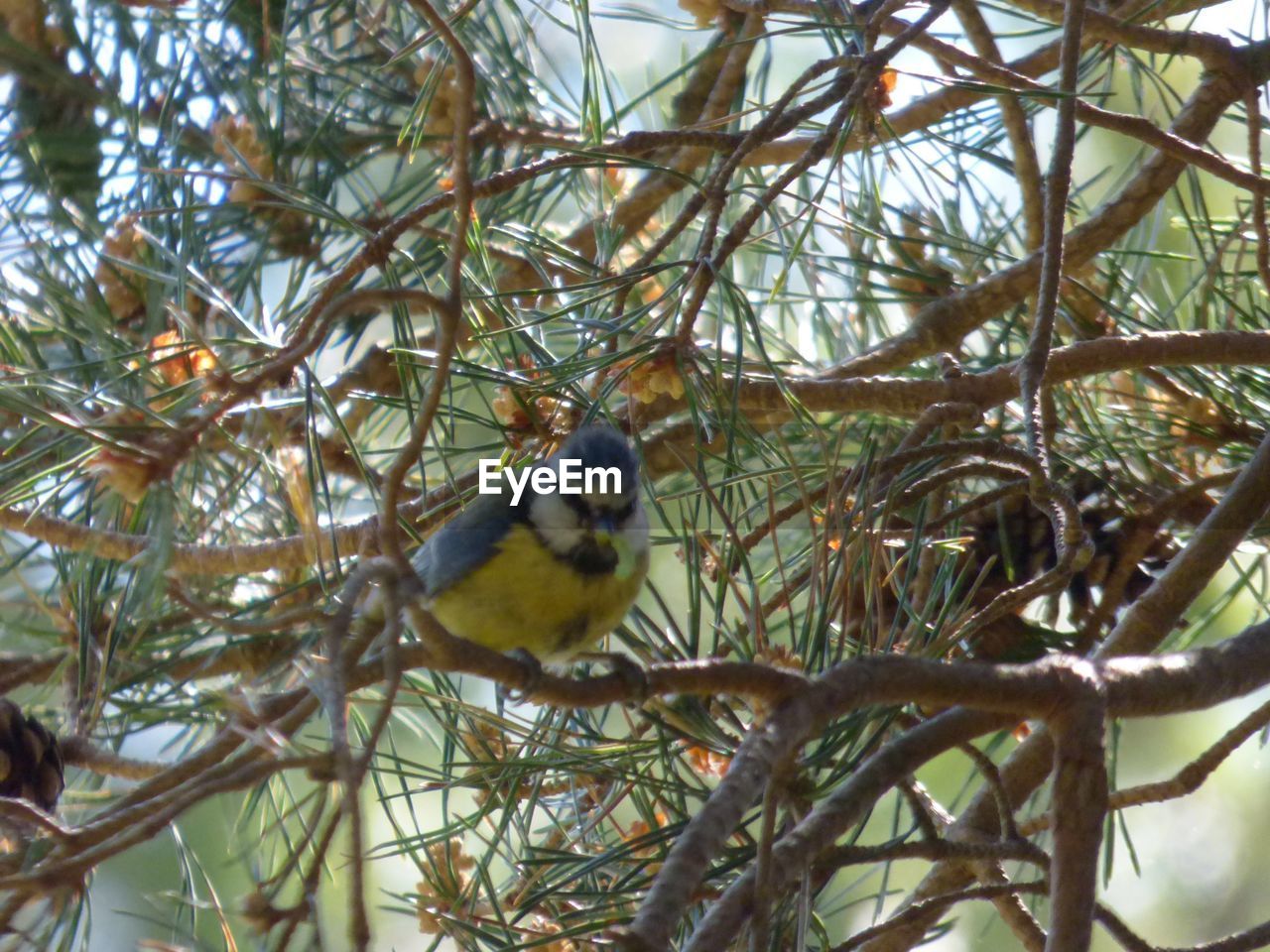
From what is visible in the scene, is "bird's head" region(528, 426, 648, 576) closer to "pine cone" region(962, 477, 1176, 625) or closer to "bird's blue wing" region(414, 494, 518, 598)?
"bird's blue wing" region(414, 494, 518, 598)

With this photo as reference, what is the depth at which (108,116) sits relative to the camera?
119 cm

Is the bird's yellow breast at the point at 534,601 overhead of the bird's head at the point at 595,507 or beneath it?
beneath

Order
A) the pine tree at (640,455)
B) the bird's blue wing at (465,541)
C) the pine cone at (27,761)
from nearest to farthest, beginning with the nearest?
1. the pine tree at (640,455)
2. the pine cone at (27,761)
3. the bird's blue wing at (465,541)

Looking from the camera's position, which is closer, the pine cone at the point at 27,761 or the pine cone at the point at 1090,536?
the pine cone at the point at 27,761

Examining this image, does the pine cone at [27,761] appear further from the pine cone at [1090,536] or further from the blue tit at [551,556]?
the pine cone at [1090,536]

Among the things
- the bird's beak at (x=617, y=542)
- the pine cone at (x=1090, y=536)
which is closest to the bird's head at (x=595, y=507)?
the bird's beak at (x=617, y=542)

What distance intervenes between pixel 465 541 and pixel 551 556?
0.08 meters

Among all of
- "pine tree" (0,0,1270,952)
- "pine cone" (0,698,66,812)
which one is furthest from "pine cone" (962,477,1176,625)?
"pine cone" (0,698,66,812)

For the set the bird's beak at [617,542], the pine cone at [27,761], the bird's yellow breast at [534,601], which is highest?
the bird's beak at [617,542]

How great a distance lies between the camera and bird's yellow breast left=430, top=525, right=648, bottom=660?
3.25 feet

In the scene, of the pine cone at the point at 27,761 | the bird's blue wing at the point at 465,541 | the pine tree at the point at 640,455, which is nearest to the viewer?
the pine tree at the point at 640,455

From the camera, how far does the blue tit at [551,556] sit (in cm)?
99

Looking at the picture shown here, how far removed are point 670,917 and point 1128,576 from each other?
69 cm

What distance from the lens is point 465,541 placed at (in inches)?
41.9
